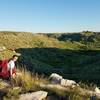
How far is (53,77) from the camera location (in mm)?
14352

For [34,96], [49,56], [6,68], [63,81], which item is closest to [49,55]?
[49,56]

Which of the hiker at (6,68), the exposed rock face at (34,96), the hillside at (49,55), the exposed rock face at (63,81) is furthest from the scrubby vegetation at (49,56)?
the exposed rock face at (34,96)

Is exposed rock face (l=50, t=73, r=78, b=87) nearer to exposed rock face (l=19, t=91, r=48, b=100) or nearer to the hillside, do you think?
exposed rock face (l=19, t=91, r=48, b=100)

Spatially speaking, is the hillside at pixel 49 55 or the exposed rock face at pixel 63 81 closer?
the exposed rock face at pixel 63 81

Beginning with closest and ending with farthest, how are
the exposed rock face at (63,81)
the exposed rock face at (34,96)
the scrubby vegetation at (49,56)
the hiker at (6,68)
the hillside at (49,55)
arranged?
1. the exposed rock face at (34,96)
2. the exposed rock face at (63,81)
3. the hiker at (6,68)
4. the scrubby vegetation at (49,56)
5. the hillside at (49,55)

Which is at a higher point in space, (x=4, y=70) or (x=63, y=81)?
(x=4, y=70)

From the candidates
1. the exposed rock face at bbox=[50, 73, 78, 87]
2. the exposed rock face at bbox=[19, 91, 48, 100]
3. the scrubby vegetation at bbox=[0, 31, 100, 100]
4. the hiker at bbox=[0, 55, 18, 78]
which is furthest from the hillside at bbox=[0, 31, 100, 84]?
the exposed rock face at bbox=[19, 91, 48, 100]

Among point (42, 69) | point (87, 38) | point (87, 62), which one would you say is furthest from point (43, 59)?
point (87, 38)

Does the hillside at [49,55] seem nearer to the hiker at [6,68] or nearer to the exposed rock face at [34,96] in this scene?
the hiker at [6,68]

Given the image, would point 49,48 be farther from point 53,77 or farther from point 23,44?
point 53,77

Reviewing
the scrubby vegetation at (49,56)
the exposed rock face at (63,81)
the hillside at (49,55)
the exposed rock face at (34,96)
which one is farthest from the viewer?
the hillside at (49,55)

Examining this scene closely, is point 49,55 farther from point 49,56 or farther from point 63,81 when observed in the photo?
point 63,81

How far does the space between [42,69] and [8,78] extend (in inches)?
1162

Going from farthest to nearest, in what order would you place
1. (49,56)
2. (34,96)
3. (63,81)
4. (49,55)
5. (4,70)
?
(49,55) < (49,56) < (4,70) < (63,81) < (34,96)
